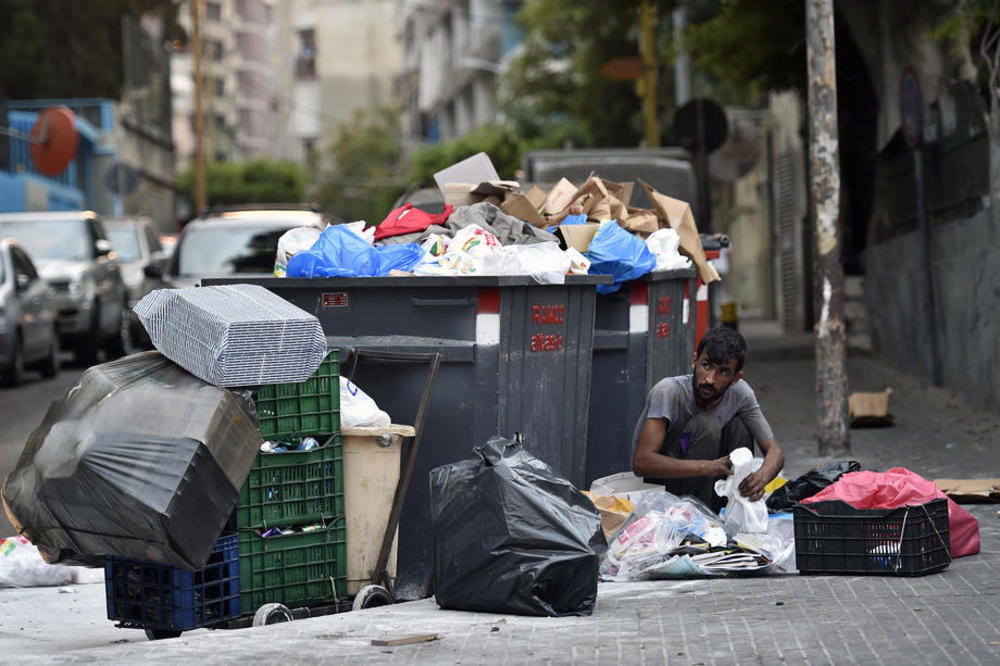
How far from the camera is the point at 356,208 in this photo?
8062cm

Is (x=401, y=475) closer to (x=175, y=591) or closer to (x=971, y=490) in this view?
(x=175, y=591)

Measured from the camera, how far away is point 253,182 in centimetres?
8238

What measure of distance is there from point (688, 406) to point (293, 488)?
210cm

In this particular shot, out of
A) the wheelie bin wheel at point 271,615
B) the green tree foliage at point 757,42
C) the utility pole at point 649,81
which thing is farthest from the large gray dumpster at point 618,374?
the utility pole at point 649,81

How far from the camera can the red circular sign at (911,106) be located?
44.0 ft

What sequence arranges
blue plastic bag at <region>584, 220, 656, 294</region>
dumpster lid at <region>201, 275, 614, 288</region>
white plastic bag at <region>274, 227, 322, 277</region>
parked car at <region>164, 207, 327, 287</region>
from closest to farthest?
dumpster lid at <region>201, 275, 614, 288</region> < white plastic bag at <region>274, 227, 322, 277</region> < blue plastic bag at <region>584, 220, 656, 294</region> < parked car at <region>164, 207, 327, 287</region>

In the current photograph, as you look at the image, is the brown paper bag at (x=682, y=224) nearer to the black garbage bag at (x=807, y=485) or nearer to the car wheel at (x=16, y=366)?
the black garbage bag at (x=807, y=485)

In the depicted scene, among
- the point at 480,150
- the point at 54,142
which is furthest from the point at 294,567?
the point at 480,150

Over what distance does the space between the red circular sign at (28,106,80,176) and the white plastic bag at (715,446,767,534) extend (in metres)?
20.8

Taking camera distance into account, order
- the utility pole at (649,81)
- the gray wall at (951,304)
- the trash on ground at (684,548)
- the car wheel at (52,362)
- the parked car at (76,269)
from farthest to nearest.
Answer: the utility pole at (649,81), the parked car at (76,269), the car wheel at (52,362), the gray wall at (951,304), the trash on ground at (684,548)

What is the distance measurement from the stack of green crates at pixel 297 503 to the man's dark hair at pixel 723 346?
1.84 metres

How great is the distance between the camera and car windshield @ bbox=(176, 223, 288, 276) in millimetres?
16172

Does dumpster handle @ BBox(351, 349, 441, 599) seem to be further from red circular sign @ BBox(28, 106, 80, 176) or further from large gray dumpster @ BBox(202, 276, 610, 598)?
red circular sign @ BBox(28, 106, 80, 176)

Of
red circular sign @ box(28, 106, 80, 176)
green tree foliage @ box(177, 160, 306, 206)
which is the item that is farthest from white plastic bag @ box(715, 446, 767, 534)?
green tree foliage @ box(177, 160, 306, 206)
